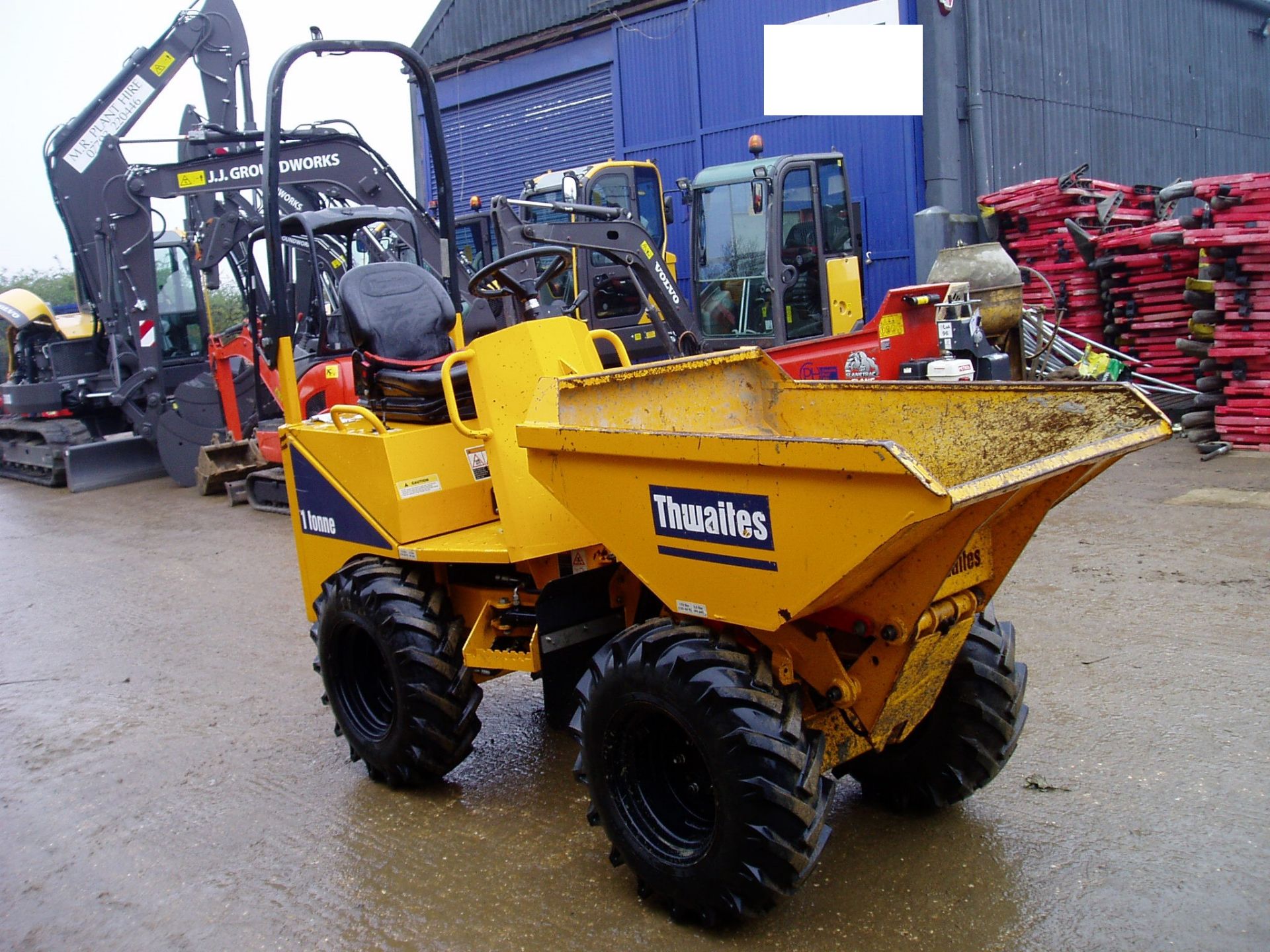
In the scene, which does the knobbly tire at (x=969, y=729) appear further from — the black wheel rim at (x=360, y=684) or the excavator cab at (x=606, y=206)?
the excavator cab at (x=606, y=206)

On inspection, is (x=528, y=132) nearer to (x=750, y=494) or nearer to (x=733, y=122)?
(x=733, y=122)

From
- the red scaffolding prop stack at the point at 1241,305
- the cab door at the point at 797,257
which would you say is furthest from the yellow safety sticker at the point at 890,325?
the red scaffolding prop stack at the point at 1241,305

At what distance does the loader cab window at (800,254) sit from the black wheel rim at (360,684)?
7.54m

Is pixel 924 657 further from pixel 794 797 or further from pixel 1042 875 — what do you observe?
pixel 1042 875

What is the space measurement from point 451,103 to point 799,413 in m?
17.6

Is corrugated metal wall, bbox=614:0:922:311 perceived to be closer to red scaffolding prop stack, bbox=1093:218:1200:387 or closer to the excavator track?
red scaffolding prop stack, bbox=1093:218:1200:387

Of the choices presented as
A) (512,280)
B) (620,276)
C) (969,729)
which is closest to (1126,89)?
(620,276)

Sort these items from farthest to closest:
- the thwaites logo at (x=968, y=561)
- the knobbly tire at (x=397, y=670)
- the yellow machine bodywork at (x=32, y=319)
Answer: the yellow machine bodywork at (x=32, y=319)
the knobbly tire at (x=397, y=670)
the thwaites logo at (x=968, y=561)

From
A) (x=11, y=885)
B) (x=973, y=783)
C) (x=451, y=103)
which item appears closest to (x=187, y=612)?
(x=11, y=885)

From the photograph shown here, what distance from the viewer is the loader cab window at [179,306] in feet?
46.1

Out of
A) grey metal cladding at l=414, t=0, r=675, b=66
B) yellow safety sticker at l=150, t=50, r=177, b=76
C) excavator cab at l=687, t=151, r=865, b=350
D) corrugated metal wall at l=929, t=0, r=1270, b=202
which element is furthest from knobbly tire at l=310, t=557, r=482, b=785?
grey metal cladding at l=414, t=0, r=675, b=66

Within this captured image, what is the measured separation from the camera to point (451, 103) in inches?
788

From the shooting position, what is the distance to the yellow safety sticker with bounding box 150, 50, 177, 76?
43.3ft

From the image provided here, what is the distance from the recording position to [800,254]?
37.0 ft
